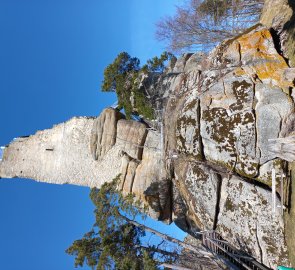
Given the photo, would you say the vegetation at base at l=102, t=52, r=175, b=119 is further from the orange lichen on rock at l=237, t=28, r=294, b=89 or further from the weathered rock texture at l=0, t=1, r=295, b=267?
the orange lichen on rock at l=237, t=28, r=294, b=89

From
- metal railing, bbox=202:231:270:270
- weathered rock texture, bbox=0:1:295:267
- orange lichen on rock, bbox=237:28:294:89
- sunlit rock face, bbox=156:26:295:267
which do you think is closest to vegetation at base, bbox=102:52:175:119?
weathered rock texture, bbox=0:1:295:267

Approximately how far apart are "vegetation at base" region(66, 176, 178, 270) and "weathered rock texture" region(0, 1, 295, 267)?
5.20ft

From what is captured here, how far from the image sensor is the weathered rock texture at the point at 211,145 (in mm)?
9742

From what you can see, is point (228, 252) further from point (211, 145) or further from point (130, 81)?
point (130, 81)

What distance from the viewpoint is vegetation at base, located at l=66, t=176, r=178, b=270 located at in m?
10.8

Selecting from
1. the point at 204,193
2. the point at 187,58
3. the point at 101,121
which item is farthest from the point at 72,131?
the point at 204,193

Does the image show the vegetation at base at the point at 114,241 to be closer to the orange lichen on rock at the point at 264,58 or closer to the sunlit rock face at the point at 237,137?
the sunlit rock face at the point at 237,137

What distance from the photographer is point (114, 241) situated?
11625mm

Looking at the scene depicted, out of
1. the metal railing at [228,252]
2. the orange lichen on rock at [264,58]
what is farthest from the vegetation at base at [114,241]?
the orange lichen on rock at [264,58]

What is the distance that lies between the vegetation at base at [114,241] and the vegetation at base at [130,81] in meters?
3.36

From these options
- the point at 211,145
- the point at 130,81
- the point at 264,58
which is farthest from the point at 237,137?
the point at 130,81

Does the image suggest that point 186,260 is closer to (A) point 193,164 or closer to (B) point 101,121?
(A) point 193,164

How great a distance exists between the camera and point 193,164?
11.8 meters

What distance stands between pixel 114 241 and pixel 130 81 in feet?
21.2
